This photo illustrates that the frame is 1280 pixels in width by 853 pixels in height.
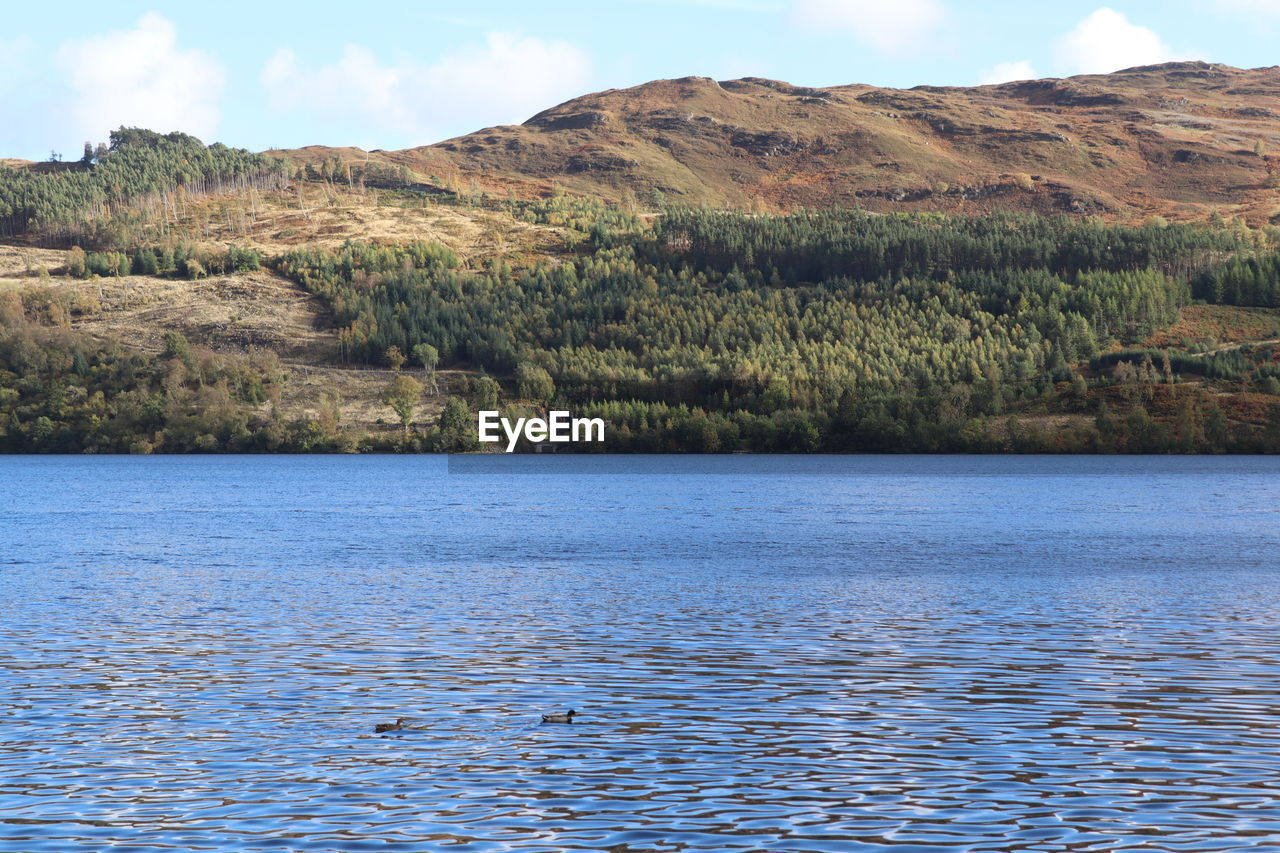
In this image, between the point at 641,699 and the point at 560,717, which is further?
the point at 641,699

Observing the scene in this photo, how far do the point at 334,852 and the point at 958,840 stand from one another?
9587 millimetres

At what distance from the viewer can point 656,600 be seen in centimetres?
5528

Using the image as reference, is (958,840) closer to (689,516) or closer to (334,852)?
(334,852)

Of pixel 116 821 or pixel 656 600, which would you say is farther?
pixel 656 600

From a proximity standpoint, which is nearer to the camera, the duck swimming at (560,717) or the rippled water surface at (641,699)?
the rippled water surface at (641,699)

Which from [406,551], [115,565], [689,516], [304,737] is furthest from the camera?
[689,516]

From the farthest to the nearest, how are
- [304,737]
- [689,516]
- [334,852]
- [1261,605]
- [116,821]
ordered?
[689,516], [1261,605], [304,737], [116,821], [334,852]

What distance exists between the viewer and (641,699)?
32.6 metres

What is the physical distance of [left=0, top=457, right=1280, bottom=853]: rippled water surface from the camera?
71.8 ft

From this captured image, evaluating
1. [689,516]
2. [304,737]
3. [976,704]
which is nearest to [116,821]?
[304,737]

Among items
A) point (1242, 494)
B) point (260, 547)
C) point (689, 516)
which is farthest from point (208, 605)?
point (1242, 494)

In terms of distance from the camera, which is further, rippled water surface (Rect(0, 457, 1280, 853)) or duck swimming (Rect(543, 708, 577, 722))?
duck swimming (Rect(543, 708, 577, 722))

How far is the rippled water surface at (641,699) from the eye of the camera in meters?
21.9

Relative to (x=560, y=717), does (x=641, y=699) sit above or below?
below
